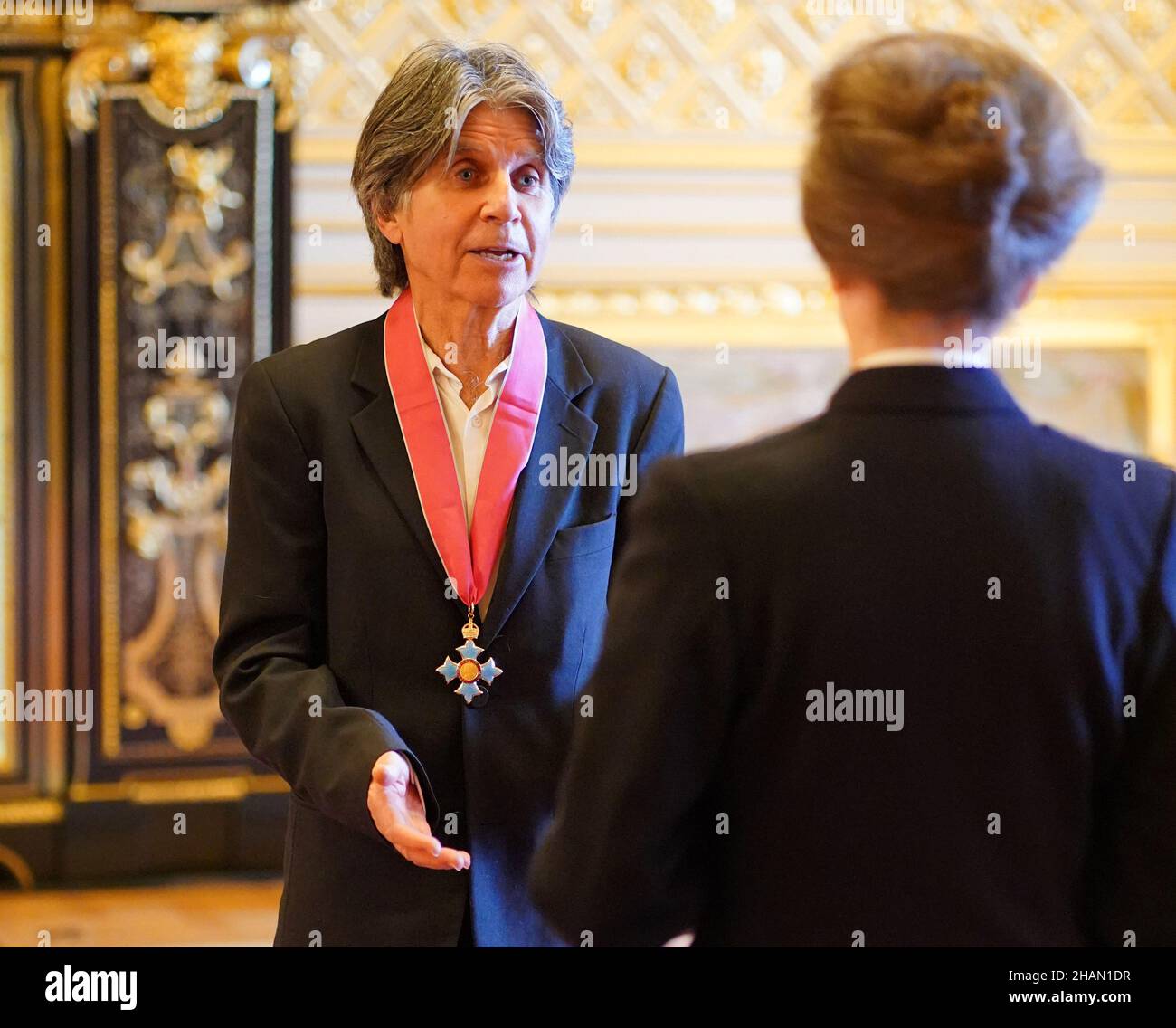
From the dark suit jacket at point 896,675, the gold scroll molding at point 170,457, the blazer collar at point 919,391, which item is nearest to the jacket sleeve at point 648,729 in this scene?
the dark suit jacket at point 896,675

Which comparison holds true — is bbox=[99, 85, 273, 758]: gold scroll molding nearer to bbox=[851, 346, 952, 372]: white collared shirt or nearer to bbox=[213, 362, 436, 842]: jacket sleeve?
bbox=[213, 362, 436, 842]: jacket sleeve

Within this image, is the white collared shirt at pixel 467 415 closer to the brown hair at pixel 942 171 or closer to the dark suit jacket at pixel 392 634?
the dark suit jacket at pixel 392 634

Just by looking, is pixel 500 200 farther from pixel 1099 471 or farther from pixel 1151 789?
pixel 1151 789

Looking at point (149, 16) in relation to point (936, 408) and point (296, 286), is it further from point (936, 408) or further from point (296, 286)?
point (936, 408)

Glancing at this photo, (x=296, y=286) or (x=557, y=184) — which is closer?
(x=557, y=184)

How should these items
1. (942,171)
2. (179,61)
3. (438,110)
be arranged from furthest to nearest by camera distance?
(179,61) → (438,110) → (942,171)

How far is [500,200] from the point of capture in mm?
1292

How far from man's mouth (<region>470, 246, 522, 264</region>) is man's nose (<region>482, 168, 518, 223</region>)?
0.08 feet

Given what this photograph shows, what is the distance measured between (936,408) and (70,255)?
10.1ft

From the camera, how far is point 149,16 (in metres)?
3.55

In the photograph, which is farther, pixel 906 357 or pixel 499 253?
pixel 499 253

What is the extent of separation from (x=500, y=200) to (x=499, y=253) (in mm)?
47

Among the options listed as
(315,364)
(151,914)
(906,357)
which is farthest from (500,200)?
(151,914)

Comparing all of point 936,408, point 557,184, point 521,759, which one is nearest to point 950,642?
point 936,408
